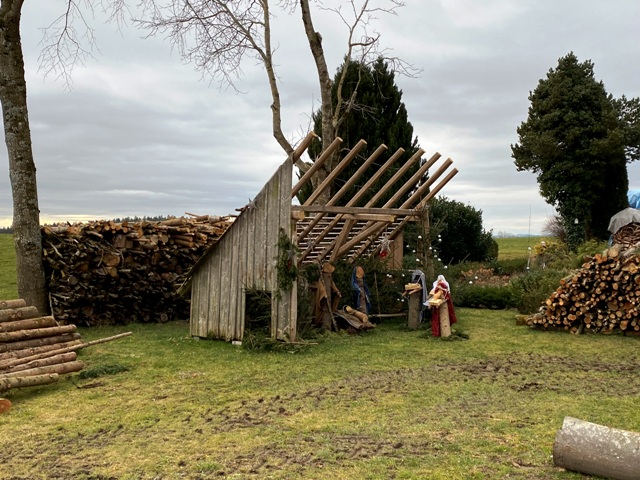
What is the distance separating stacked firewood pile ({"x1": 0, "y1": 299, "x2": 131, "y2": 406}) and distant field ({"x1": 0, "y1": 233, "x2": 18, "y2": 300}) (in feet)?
20.7

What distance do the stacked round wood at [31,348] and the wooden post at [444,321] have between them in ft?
19.4

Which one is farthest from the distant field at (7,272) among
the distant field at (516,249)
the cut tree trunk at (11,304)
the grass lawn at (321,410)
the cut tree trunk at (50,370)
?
the distant field at (516,249)

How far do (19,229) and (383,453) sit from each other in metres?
8.77

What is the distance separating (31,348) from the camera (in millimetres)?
8164

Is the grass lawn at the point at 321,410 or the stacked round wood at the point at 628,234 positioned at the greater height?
the stacked round wood at the point at 628,234

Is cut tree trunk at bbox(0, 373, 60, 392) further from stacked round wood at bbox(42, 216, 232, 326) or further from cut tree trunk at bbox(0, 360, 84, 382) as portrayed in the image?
stacked round wood at bbox(42, 216, 232, 326)

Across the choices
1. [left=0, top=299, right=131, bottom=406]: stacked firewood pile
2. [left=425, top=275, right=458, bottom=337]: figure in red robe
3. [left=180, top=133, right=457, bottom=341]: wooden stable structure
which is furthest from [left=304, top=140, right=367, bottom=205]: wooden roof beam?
[left=0, top=299, right=131, bottom=406]: stacked firewood pile

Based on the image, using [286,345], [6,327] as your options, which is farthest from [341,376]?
[6,327]

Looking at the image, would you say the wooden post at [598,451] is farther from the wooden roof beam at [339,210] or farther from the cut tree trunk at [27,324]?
the cut tree trunk at [27,324]

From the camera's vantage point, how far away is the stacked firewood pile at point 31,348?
7.06 m

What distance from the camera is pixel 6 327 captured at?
8.29 m

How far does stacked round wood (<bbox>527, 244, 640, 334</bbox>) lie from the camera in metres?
10.6

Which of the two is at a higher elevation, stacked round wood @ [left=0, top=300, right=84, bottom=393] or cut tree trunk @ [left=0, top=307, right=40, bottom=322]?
cut tree trunk @ [left=0, top=307, right=40, bottom=322]

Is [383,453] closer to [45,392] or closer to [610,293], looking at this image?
[45,392]
